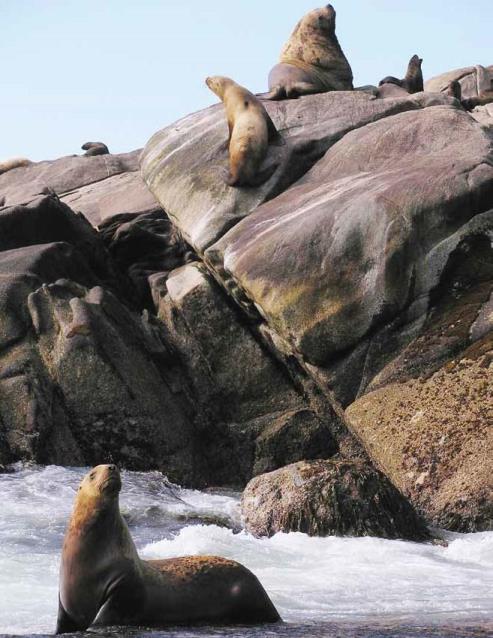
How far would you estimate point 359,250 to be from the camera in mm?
12828

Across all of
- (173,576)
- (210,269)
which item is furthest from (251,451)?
(173,576)

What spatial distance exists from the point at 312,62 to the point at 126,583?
52.1 feet

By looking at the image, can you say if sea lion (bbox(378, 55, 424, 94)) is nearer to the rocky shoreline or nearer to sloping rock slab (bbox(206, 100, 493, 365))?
the rocky shoreline

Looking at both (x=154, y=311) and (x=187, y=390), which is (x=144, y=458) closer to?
(x=187, y=390)

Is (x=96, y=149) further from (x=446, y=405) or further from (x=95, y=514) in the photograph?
(x=95, y=514)

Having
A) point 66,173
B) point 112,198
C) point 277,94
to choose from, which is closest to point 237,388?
point 277,94

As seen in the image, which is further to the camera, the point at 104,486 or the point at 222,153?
the point at 222,153

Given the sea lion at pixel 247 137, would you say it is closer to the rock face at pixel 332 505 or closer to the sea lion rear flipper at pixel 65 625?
the rock face at pixel 332 505

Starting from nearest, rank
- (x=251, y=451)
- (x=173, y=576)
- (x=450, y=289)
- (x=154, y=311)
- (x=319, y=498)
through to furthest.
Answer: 1. (x=173, y=576)
2. (x=319, y=498)
3. (x=450, y=289)
4. (x=251, y=451)
5. (x=154, y=311)

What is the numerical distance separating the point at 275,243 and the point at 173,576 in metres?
7.35

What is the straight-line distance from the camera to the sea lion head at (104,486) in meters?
6.56

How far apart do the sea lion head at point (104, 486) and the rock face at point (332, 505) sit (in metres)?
3.58

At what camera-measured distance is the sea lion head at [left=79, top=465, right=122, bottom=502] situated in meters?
6.56

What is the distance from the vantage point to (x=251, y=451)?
13930 mm
